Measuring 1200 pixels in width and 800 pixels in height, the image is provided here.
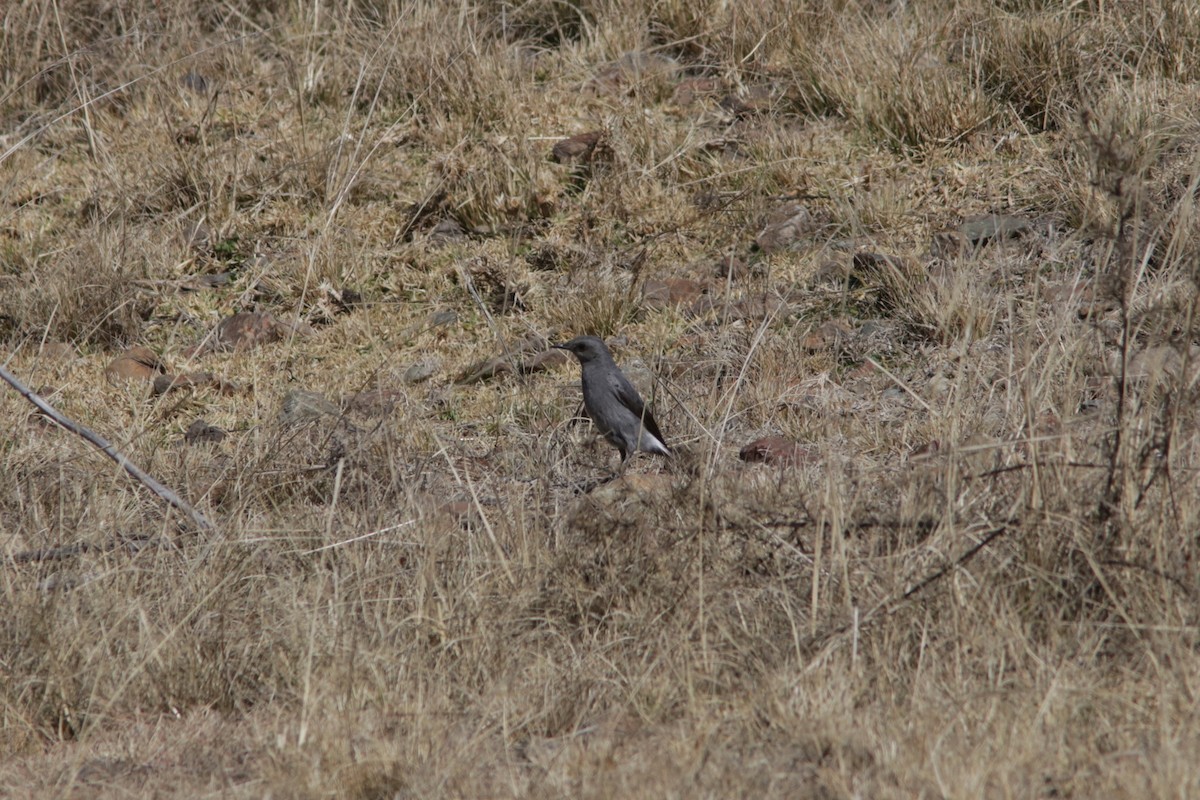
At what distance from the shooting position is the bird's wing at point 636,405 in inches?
208

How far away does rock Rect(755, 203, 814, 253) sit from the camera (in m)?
6.56

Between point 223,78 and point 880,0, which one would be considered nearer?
point 880,0

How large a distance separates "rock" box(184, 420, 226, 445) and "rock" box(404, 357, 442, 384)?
86 cm

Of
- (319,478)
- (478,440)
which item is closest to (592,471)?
(478,440)

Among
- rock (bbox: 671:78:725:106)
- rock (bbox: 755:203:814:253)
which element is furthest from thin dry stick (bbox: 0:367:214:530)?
rock (bbox: 671:78:725:106)

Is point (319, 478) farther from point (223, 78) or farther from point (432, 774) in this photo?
point (223, 78)

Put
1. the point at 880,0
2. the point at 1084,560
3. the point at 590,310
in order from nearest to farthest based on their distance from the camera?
the point at 1084,560 → the point at 590,310 → the point at 880,0

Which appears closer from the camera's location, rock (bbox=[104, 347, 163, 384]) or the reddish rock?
rock (bbox=[104, 347, 163, 384])

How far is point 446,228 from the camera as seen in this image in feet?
23.5

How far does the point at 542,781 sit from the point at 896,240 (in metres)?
4.04

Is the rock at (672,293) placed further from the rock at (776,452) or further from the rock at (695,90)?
the rock at (695,90)

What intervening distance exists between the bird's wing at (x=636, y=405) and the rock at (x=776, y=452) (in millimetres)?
386

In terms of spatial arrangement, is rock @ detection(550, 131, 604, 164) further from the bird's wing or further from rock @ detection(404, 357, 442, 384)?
the bird's wing

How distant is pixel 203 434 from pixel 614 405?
5.63 feet
